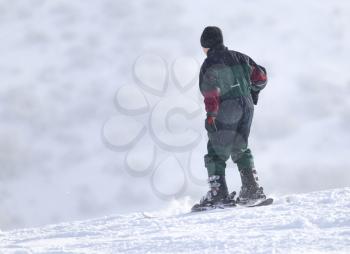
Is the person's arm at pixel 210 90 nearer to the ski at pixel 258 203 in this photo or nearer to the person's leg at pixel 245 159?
the person's leg at pixel 245 159

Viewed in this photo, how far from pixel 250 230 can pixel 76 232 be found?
1.56 m

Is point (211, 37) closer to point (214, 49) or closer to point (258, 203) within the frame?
point (214, 49)

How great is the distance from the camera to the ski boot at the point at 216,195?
639 centimetres

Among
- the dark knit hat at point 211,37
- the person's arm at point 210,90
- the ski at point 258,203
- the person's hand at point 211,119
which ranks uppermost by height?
the dark knit hat at point 211,37

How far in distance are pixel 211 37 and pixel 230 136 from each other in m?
1.04

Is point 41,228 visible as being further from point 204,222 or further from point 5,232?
point 204,222

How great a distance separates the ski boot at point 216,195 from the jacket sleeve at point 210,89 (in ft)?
2.41

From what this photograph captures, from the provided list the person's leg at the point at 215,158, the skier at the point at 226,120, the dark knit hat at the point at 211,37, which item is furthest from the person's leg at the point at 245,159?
the dark knit hat at the point at 211,37

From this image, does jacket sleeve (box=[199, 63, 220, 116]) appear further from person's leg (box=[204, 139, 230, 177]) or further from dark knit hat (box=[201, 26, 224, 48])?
person's leg (box=[204, 139, 230, 177])

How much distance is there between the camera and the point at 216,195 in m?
6.43

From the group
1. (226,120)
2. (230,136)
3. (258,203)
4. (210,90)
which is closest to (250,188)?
(258,203)

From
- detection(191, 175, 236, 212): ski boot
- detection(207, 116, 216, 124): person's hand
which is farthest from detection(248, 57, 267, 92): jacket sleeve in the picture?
detection(191, 175, 236, 212): ski boot

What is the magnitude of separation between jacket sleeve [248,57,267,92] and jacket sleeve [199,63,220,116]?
1.72ft

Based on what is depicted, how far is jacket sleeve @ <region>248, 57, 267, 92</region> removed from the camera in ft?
21.9
